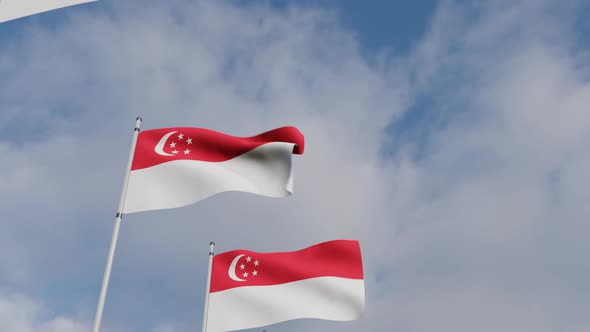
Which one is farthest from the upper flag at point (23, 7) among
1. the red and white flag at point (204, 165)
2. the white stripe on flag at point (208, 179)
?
the red and white flag at point (204, 165)

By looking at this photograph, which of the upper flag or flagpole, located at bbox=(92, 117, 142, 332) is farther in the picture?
flagpole, located at bbox=(92, 117, 142, 332)

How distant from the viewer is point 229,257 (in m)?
19.3

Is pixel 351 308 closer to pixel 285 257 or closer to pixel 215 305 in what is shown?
pixel 285 257

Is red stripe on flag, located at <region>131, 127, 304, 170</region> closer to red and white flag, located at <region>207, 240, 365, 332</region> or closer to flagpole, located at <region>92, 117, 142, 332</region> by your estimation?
flagpole, located at <region>92, 117, 142, 332</region>

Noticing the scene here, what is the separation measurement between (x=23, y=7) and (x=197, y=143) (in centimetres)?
1141

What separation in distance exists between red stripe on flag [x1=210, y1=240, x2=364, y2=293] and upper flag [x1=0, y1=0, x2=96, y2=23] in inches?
614

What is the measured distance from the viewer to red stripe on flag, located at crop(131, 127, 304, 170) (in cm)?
1480

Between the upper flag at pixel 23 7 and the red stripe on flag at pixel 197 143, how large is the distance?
10434 millimetres

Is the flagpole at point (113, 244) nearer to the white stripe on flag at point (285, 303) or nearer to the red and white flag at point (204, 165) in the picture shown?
the red and white flag at point (204, 165)

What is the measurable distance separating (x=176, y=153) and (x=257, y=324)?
6687 millimetres

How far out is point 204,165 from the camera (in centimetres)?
1520

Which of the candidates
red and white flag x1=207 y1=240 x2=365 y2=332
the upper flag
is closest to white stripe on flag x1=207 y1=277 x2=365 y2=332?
red and white flag x1=207 y1=240 x2=365 y2=332

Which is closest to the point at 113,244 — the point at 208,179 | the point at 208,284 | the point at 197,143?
the point at 208,179

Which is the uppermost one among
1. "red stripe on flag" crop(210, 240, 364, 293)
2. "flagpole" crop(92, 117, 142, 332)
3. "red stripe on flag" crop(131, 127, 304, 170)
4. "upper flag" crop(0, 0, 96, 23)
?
"red stripe on flag" crop(131, 127, 304, 170)
